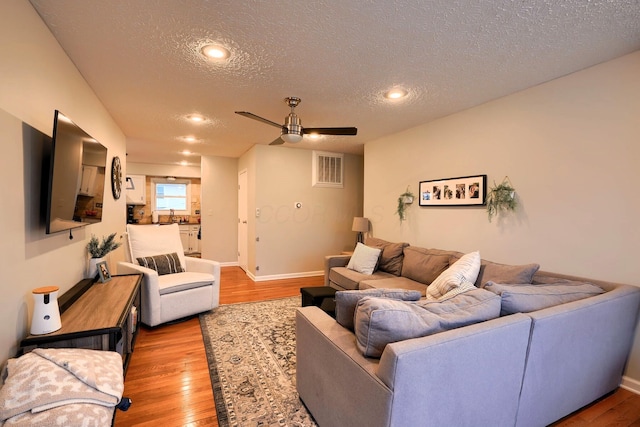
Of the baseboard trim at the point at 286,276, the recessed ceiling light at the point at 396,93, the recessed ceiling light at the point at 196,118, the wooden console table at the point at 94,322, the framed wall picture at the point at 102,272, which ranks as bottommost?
the baseboard trim at the point at 286,276

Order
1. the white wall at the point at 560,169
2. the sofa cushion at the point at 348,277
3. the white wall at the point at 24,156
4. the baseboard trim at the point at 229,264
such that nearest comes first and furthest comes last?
the white wall at the point at 24,156
the white wall at the point at 560,169
the sofa cushion at the point at 348,277
the baseboard trim at the point at 229,264

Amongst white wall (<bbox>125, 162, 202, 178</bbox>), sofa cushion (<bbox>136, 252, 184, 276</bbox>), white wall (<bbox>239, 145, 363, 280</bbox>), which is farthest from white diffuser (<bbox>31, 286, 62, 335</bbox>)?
white wall (<bbox>125, 162, 202, 178</bbox>)

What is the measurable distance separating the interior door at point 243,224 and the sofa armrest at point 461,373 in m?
4.76

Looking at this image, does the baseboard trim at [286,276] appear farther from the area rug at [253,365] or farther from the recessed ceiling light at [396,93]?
the recessed ceiling light at [396,93]

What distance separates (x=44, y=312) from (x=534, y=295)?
2.74m

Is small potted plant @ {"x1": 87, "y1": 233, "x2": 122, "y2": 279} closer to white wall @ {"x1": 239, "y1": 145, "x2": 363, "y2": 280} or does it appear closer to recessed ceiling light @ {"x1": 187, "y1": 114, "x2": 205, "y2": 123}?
recessed ceiling light @ {"x1": 187, "y1": 114, "x2": 205, "y2": 123}

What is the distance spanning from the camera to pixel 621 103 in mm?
2080

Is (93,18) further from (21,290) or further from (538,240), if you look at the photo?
(538,240)

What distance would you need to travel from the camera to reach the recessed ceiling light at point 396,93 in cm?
266

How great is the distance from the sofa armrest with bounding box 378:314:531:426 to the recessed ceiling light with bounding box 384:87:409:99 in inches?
81.3

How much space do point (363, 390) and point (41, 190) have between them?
2.13 meters

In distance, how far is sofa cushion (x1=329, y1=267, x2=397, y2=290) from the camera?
11.3 ft

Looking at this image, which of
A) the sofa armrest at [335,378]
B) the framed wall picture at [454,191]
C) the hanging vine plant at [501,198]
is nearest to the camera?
the sofa armrest at [335,378]

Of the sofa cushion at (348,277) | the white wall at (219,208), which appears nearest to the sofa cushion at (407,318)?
the sofa cushion at (348,277)
